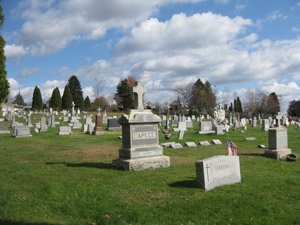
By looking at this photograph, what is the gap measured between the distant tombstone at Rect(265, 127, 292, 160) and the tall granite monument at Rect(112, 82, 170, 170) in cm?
513

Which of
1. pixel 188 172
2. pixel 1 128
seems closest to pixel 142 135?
pixel 188 172

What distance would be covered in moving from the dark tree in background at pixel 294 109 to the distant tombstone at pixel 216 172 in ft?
312

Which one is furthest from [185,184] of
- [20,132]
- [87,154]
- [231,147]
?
[20,132]

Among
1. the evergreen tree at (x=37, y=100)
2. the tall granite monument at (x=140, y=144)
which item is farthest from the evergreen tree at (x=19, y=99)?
the tall granite monument at (x=140, y=144)

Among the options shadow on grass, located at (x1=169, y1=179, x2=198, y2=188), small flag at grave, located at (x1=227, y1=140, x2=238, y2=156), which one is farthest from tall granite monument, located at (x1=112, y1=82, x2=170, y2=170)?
small flag at grave, located at (x1=227, y1=140, x2=238, y2=156)

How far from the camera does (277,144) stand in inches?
422

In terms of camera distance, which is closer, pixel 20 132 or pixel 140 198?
pixel 140 198

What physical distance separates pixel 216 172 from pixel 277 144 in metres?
6.25

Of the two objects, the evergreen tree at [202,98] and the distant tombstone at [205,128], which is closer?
the distant tombstone at [205,128]

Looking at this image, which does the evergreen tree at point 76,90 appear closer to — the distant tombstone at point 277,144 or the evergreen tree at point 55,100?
the evergreen tree at point 55,100

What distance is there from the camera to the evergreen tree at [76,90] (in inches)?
2872

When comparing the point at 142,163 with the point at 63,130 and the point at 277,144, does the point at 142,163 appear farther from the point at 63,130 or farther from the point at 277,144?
the point at 63,130

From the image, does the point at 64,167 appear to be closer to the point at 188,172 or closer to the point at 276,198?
the point at 188,172

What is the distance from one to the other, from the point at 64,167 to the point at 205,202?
5168mm
